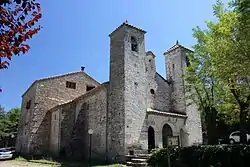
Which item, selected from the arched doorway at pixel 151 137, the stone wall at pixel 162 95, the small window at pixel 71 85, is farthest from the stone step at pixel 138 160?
the small window at pixel 71 85

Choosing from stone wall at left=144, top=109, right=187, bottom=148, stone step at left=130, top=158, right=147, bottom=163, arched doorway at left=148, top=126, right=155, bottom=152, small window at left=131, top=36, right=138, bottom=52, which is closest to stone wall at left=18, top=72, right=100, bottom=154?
small window at left=131, top=36, right=138, bottom=52

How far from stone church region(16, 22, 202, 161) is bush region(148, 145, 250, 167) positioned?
3.75 metres

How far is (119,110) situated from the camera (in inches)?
739

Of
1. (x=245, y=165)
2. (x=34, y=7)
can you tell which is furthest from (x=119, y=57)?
(x=34, y=7)

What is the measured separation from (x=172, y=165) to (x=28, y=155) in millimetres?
17488

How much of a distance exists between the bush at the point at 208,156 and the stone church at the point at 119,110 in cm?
375

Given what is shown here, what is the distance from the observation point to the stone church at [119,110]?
18.9 meters

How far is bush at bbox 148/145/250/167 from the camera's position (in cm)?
1110

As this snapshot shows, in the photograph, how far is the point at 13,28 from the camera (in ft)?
13.3

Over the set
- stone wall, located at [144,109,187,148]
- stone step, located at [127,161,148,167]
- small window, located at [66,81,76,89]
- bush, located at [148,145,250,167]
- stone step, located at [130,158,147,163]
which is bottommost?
stone step, located at [127,161,148,167]

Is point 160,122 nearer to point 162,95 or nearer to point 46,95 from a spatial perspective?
point 162,95

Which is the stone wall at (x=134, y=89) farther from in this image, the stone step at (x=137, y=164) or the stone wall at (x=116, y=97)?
the stone step at (x=137, y=164)

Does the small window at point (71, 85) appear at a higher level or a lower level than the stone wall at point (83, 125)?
higher

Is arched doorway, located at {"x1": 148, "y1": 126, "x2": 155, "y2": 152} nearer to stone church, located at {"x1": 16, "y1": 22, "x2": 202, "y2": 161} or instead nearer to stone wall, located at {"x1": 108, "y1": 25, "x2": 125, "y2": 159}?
stone church, located at {"x1": 16, "y1": 22, "x2": 202, "y2": 161}
